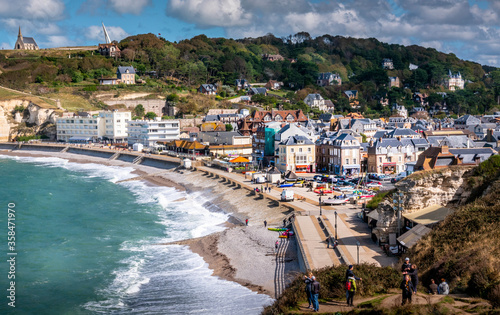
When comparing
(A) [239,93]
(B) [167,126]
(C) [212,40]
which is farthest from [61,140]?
(C) [212,40]

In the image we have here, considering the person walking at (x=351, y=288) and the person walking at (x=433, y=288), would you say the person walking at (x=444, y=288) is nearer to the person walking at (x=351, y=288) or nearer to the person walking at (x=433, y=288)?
the person walking at (x=433, y=288)

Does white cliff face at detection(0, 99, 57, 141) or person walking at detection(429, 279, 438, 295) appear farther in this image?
white cliff face at detection(0, 99, 57, 141)

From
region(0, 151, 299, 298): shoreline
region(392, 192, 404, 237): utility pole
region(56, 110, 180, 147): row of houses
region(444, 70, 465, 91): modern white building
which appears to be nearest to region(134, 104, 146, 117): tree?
region(56, 110, 180, 147): row of houses

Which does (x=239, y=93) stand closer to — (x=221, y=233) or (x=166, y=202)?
(x=166, y=202)

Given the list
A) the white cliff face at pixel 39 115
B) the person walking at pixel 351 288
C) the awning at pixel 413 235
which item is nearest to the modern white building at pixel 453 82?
the white cliff face at pixel 39 115

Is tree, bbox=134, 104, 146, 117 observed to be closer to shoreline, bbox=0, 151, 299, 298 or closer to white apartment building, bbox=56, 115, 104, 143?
white apartment building, bbox=56, 115, 104, 143

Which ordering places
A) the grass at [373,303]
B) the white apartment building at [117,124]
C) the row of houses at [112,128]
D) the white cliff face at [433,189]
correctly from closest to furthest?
the grass at [373,303] → the white cliff face at [433,189] → the row of houses at [112,128] → the white apartment building at [117,124]
